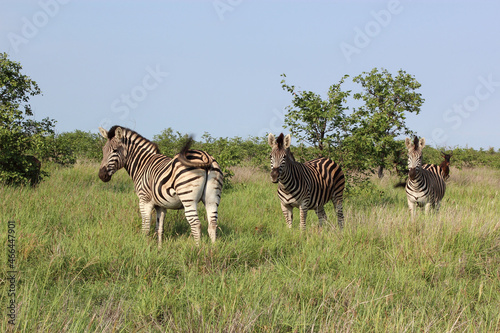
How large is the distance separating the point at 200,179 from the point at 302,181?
2.50 meters

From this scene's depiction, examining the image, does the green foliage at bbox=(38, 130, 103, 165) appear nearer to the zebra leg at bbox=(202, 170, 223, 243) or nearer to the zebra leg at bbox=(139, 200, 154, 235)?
the zebra leg at bbox=(139, 200, 154, 235)

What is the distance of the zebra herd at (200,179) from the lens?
6.07 metres

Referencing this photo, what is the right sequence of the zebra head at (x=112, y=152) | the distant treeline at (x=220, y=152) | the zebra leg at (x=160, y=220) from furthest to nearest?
the distant treeline at (x=220, y=152)
the zebra head at (x=112, y=152)
the zebra leg at (x=160, y=220)

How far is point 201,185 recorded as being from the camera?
604 cm

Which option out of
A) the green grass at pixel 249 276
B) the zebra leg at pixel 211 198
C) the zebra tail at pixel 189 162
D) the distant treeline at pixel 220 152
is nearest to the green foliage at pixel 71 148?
the distant treeline at pixel 220 152

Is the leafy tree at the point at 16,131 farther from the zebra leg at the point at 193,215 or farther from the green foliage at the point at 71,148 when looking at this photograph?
the zebra leg at the point at 193,215

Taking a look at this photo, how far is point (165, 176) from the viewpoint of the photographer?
629 cm

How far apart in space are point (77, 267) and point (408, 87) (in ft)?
56.8

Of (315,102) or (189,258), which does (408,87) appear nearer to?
(315,102)

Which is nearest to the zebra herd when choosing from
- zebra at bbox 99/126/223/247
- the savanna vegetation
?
zebra at bbox 99/126/223/247

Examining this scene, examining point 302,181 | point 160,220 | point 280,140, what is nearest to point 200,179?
point 160,220

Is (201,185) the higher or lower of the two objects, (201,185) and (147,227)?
the higher

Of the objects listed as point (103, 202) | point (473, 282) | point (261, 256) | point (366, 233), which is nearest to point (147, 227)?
point (261, 256)

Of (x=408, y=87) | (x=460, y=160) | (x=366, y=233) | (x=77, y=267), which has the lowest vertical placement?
(x=77, y=267)
